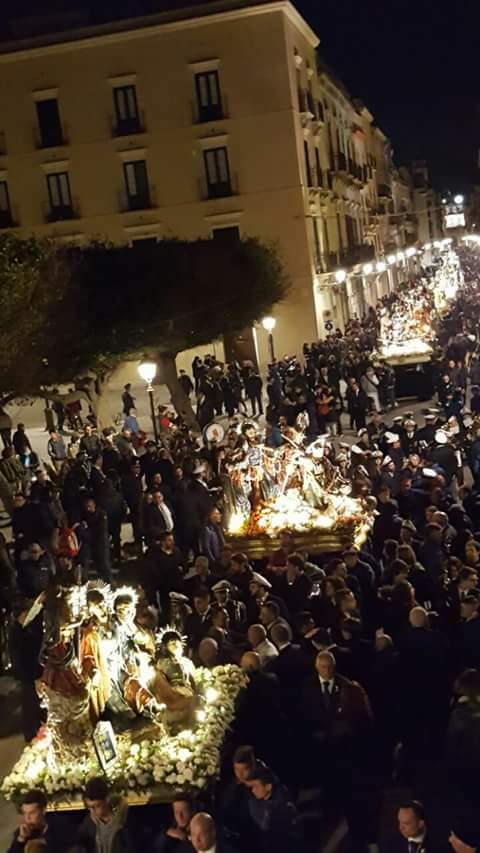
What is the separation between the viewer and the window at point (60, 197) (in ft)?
135

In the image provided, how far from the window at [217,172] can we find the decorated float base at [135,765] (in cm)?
3445

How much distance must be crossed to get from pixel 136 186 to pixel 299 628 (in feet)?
113

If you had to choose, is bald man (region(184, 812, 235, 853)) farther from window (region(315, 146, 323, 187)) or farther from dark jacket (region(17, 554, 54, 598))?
window (region(315, 146, 323, 187))

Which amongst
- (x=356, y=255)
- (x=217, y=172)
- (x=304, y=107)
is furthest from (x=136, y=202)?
(x=356, y=255)

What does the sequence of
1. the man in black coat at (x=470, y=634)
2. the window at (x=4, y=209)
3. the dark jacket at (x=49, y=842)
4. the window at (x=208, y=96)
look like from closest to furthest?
the dark jacket at (x=49, y=842) < the man in black coat at (x=470, y=634) < the window at (x=208, y=96) < the window at (x=4, y=209)

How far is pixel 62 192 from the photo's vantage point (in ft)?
135

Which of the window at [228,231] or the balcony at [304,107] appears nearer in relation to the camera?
the window at [228,231]

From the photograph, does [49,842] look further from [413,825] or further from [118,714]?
[413,825]

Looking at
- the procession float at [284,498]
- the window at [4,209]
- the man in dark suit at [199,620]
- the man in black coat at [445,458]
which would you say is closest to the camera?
the man in dark suit at [199,620]

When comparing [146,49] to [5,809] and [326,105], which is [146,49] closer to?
[326,105]

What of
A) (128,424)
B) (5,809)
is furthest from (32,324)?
(5,809)

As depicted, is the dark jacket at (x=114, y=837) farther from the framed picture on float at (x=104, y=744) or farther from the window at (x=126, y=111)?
the window at (x=126, y=111)

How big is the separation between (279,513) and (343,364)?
13162 mm

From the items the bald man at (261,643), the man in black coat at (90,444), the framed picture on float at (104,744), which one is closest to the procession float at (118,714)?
the framed picture on float at (104,744)
